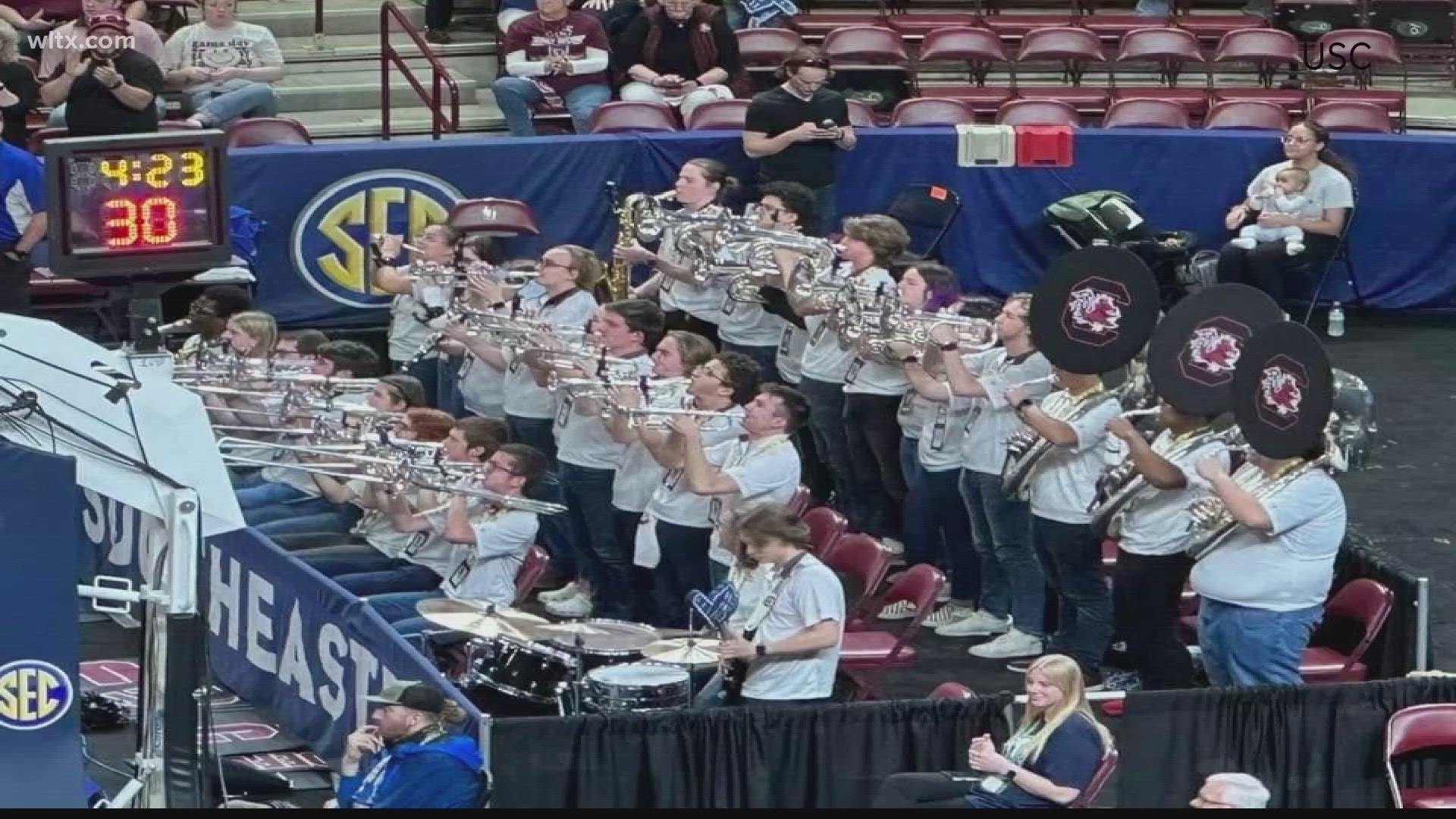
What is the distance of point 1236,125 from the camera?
19234 millimetres

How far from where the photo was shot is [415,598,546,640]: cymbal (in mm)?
11281

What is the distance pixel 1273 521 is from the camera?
36.5ft

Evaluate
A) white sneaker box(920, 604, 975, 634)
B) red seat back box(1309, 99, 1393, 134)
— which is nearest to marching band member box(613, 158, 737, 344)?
white sneaker box(920, 604, 975, 634)

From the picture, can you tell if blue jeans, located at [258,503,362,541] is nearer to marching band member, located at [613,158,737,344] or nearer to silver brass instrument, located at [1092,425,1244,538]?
marching band member, located at [613,158,737,344]

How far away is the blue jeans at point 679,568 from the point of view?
13.0 metres

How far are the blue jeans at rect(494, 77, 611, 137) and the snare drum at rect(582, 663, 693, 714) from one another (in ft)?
25.9

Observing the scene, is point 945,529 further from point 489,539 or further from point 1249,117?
point 1249,117

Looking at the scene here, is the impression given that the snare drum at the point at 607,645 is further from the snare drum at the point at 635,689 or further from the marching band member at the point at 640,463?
the marching band member at the point at 640,463

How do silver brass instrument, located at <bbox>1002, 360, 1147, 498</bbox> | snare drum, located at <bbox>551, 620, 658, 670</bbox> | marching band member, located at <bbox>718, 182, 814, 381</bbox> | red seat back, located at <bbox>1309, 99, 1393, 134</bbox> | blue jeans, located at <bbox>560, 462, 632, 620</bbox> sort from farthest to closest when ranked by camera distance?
1. red seat back, located at <bbox>1309, 99, 1393, 134</bbox>
2. marching band member, located at <bbox>718, 182, 814, 381</bbox>
3. blue jeans, located at <bbox>560, 462, 632, 620</bbox>
4. silver brass instrument, located at <bbox>1002, 360, 1147, 498</bbox>
5. snare drum, located at <bbox>551, 620, 658, 670</bbox>

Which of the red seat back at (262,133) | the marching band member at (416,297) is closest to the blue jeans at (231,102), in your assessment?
the red seat back at (262,133)

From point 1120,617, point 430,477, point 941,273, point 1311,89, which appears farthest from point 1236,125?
point 430,477

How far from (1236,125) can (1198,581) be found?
831cm

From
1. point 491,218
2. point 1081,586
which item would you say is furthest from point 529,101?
point 1081,586

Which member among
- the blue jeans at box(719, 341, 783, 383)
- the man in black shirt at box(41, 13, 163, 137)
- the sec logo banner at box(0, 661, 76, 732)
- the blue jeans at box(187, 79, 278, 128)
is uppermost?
the man in black shirt at box(41, 13, 163, 137)
